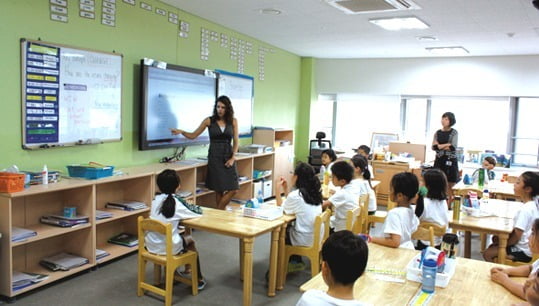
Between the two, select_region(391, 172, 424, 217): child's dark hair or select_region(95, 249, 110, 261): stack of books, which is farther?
select_region(95, 249, 110, 261): stack of books

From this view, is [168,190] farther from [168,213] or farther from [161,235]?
[161,235]

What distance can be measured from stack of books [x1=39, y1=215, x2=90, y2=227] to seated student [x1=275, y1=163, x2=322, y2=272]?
5.59ft

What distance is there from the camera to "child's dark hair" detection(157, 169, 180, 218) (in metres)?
3.36

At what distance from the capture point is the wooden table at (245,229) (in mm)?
3158

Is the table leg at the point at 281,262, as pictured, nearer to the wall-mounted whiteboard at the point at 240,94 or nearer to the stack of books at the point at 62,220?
the stack of books at the point at 62,220

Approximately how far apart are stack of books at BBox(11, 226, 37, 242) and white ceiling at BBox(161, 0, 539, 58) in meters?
2.81

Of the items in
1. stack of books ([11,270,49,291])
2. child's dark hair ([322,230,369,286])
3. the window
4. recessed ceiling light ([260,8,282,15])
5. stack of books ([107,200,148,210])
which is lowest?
stack of books ([11,270,49,291])

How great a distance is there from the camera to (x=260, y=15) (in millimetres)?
5461

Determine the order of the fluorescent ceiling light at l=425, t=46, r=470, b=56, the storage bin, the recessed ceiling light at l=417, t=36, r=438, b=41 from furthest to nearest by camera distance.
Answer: the fluorescent ceiling light at l=425, t=46, r=470, b=56 → the recessed ceiling light at l=417, t=36, r=438, b=41 → the storage bin

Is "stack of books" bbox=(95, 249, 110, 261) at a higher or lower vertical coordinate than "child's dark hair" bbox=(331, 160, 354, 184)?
lower

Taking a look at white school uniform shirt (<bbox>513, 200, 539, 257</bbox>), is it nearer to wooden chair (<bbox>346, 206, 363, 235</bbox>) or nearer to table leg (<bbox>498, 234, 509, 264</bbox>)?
table leg (<bbox>498, 234, 509, 264</bbox>)

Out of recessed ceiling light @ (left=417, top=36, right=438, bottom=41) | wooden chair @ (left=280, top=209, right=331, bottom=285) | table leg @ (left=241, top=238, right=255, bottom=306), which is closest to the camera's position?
table leg @ (left=241, top=238, right=255, bottom=306)

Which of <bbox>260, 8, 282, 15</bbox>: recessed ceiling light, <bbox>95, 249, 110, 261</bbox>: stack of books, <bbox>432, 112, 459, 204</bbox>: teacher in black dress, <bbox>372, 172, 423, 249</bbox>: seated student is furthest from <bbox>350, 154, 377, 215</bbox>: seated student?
<bbox>95, 249, 110, 261</bbox>: stack of books

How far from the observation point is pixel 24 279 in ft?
11.4
